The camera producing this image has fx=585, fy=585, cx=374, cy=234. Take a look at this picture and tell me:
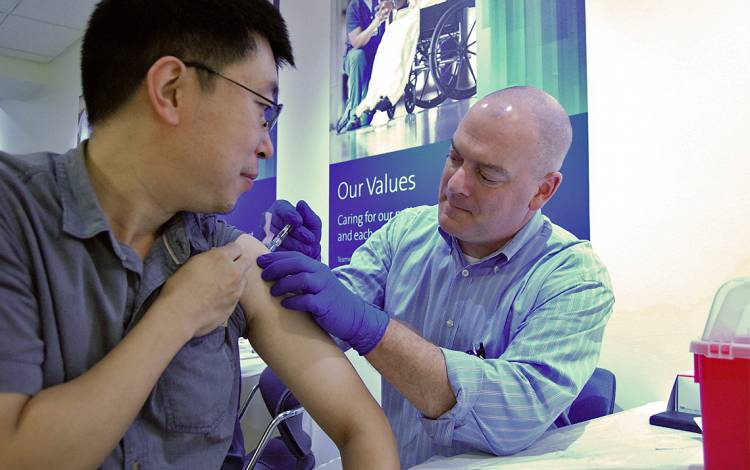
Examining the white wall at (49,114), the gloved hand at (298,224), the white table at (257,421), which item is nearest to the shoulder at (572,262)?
the gloved hand at (298,224)

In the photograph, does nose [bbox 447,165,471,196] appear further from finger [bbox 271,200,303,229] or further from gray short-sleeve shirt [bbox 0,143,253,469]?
gray short-sleeve shirt [bbox 0,143,253,469]

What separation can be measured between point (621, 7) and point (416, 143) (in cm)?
100

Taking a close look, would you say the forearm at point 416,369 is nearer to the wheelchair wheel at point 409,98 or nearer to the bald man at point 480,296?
the bald man at point 480,296

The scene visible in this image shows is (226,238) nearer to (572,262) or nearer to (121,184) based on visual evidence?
(121,184)

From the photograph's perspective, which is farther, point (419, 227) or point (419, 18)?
point (419, 18)

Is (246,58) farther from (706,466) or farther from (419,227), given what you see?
(706,466)

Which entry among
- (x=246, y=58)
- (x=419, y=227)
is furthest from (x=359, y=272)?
(x=246, y=58)

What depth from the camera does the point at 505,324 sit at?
1.54 metres

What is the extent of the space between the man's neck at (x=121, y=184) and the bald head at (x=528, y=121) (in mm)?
918

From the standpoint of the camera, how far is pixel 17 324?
0.82 m

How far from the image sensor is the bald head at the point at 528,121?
5.20ft

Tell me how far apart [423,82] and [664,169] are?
1131 mm

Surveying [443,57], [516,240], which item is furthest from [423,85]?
[516,240]

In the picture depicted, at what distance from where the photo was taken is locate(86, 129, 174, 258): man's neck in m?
1.02
